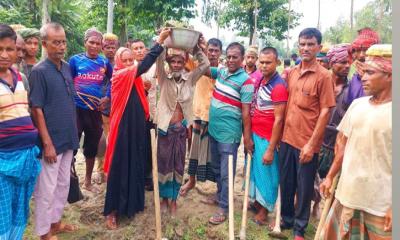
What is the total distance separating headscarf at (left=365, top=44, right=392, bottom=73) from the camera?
2270mm

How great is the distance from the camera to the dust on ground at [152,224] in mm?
3748

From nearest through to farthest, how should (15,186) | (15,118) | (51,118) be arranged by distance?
(15,118)
(15,186)
(51,118)

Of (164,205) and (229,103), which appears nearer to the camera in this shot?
(229,103)

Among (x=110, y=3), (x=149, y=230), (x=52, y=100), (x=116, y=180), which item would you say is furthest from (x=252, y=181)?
(x=110, y=3)

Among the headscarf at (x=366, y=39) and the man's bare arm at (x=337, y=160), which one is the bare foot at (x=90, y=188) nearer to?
the man's bare arm at (x=337, y=160)

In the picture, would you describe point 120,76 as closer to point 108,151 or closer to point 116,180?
point 108,151

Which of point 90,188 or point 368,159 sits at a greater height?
point 368,159

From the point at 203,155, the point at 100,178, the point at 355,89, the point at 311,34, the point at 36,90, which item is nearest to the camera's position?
the point at 36,90

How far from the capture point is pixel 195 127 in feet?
15.2

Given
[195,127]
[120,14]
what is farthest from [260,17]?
[195,127]

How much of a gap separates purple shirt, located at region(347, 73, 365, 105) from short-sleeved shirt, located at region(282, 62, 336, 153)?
0.55ft

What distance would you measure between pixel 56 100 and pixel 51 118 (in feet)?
0.57

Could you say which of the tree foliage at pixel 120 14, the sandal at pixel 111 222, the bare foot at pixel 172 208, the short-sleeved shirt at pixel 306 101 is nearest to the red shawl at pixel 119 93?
the sandal at pixel 111 222

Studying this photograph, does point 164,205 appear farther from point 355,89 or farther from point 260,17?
point 260,17
